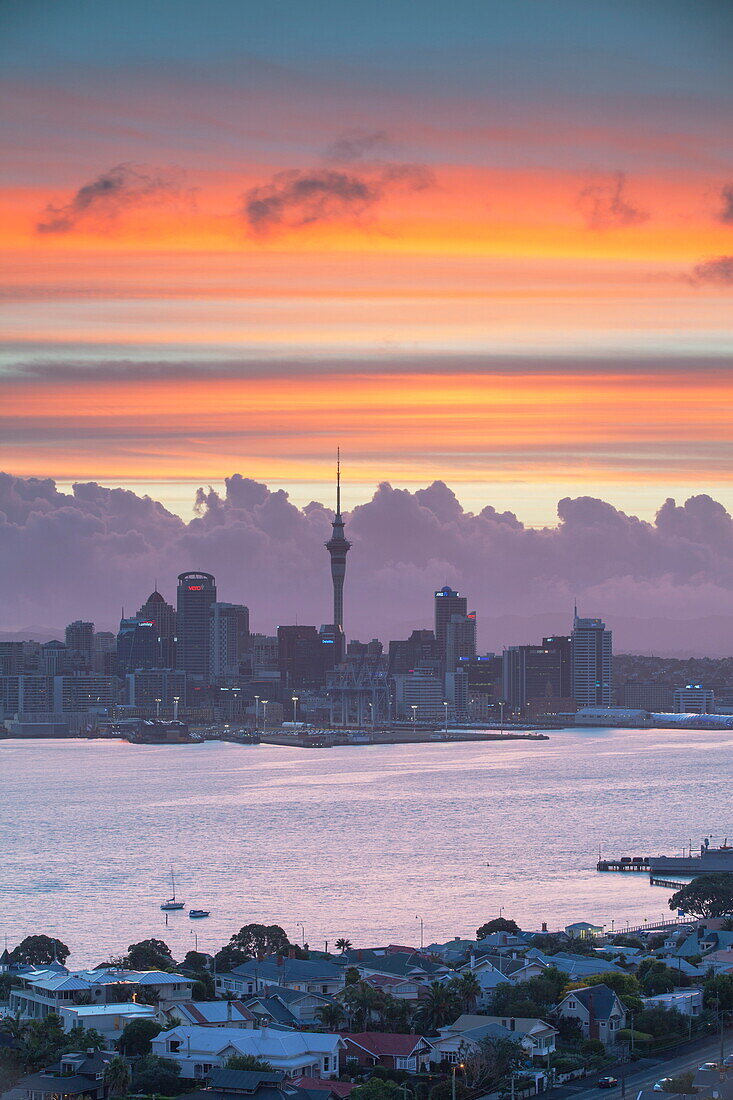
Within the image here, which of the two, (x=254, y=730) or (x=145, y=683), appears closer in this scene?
(x=254, y=730)

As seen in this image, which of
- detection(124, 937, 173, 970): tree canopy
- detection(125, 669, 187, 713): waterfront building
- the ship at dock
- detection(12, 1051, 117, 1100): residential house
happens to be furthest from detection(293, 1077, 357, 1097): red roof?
detection(125, 669, 187, 713): waterfront building

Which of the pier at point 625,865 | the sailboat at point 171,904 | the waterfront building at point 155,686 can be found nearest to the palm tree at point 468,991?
the sailboat at point 171,904

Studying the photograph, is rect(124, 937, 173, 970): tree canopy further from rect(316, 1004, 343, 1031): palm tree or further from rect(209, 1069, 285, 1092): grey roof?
rect(209, 1069, 285, 1092): grey roof

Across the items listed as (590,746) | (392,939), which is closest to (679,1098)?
(392,939)

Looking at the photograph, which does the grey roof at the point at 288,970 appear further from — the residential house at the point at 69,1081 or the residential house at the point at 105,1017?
the residential house at the point at 69,1081

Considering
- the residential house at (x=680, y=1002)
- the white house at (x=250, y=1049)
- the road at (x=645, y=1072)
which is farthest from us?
the residential house at (x=680, y=1002)

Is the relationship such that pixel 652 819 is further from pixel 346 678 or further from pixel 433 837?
pixel 346 678
